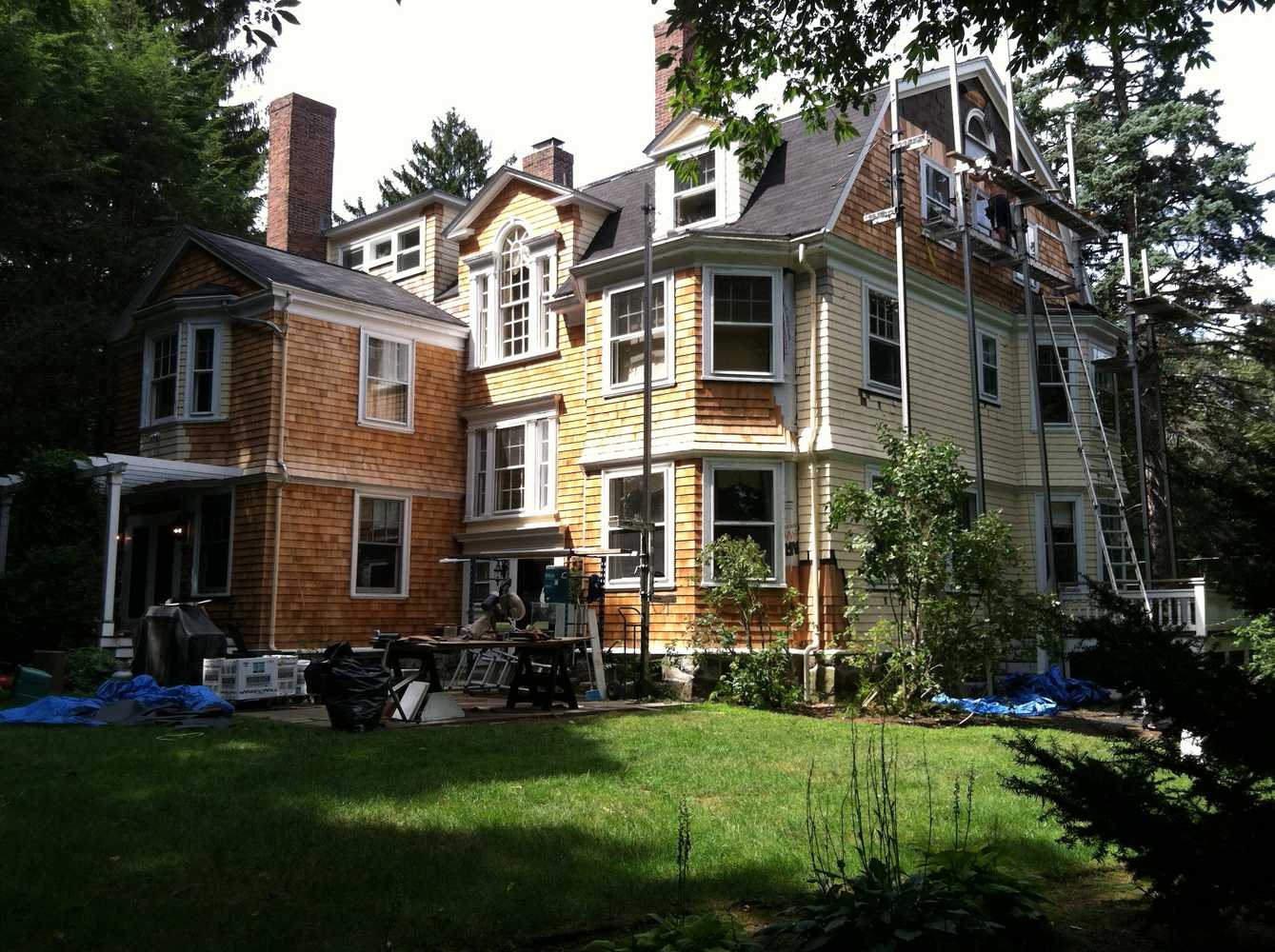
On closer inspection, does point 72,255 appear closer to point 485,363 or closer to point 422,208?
point 422,208

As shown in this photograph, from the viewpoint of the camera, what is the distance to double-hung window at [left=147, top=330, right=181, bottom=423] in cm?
1906

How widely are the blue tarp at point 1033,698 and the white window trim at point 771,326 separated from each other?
5338 millimetres

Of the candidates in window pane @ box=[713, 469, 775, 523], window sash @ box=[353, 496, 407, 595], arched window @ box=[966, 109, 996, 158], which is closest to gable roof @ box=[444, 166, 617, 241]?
window sash @ box=[353, 496, 407, 595]

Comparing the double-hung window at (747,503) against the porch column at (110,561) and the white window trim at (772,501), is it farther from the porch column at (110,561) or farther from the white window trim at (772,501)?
the porch column at (110,561)

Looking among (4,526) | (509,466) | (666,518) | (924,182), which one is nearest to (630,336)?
(666,518)

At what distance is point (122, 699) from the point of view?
12.0 metres

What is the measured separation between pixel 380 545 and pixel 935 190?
11.5 metres

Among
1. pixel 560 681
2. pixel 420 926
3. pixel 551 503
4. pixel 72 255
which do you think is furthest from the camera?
pixel 72 255

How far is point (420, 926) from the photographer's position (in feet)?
15.0

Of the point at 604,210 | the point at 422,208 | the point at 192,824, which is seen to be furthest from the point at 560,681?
the point at 422,208

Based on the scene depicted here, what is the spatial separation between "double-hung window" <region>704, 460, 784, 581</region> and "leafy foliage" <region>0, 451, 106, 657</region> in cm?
877

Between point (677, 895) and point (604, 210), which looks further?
point (604, 210)

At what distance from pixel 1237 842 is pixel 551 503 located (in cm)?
1524

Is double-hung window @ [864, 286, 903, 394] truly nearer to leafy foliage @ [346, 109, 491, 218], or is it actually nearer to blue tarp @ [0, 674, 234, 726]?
blue tarp @ [0, 674, 234, 726]
